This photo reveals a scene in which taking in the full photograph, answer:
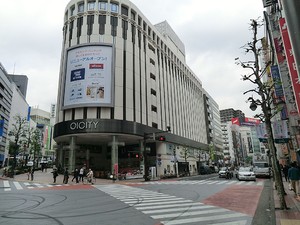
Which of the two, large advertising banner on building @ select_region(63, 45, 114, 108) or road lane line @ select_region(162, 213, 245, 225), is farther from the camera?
large advertising banner on building @ select_region(63, 45, 114, 108)

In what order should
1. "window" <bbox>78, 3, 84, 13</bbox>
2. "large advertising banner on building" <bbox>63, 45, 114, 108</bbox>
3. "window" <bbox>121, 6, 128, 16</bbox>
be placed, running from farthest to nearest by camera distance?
"window" <bbox>121, 6, 128, 16</bbox> → "window" <bbox>78, 3, 84, 13</bbox> → "large advertising banner on building" <bbox>63, 45, 114, 108</bbox>

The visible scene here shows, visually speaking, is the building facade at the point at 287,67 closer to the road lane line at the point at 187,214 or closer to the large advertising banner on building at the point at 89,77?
the road lane line at the point at 187,214

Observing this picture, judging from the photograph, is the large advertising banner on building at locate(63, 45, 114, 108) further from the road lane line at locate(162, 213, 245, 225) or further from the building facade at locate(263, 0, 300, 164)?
the road lane line at locate(162, 213, 245, 225)

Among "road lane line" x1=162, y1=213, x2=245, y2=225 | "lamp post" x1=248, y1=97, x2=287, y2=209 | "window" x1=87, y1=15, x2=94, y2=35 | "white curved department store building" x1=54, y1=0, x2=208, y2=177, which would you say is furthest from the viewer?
"window" x1=87, y1=15, x2=94, y2=35

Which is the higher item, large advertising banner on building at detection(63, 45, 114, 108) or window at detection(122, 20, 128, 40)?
window at detection(122, 20, 128, 40)

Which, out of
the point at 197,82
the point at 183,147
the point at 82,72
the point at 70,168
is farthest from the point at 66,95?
the point at 197,82

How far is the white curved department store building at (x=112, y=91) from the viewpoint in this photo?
34.3 metres

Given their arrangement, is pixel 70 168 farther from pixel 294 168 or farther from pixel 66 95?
pixel 294 168

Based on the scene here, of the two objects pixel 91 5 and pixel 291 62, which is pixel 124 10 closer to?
pixel 91 5

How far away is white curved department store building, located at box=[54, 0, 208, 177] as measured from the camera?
34344 mm

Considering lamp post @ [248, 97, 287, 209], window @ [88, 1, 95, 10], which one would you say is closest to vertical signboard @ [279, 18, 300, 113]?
lamp post @ [248, 97, 287, 209]

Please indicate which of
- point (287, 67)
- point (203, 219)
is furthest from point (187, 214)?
point (287, 67)

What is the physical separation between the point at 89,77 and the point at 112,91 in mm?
4034

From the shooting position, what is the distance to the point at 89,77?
34688 millimetres
